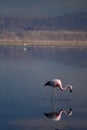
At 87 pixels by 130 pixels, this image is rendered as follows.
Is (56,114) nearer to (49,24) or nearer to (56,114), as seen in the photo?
(56,114)

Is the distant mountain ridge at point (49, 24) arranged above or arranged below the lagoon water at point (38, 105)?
above

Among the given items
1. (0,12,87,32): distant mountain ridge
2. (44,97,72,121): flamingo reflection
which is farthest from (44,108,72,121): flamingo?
(0,12,87,32): distant mountain ridge

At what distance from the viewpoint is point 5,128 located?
10047 millimetres

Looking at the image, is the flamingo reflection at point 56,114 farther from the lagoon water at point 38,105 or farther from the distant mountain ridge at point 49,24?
the distant mountain ridge at point 49,24

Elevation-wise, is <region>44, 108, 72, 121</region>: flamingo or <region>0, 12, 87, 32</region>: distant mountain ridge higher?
<region>0, 12, 87, 32</region>: distant mountain ridge

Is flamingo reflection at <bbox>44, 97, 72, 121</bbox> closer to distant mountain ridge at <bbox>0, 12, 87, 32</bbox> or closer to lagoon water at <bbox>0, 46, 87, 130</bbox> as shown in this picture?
lagoon water at <bbox>0, 46, 87, 130</bbox>

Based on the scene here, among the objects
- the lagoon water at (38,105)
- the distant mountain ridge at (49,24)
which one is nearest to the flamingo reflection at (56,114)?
the lagoon water at (38,105)

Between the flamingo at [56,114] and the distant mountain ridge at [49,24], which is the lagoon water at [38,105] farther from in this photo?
the distant mountain ridge at [49,24]

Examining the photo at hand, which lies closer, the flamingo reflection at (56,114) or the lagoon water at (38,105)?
the lagoon water at (38,105)

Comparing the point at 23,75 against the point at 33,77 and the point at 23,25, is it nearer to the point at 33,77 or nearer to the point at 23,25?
the point at 33,77

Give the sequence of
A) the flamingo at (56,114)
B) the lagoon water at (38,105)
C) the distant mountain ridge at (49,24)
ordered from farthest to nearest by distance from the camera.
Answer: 1. the distant mountain ridge at (49,24)
2. the flamingo at (56,114)
3. the lagoon water at (38,105)

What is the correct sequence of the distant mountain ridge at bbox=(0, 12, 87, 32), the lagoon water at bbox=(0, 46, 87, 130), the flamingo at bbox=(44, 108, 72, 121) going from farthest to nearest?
the distant mountain ridge at bbox=(0, 12, 87, 32)
the flamingo at bbox=(44, 108, 72, 121)
the lagoon water at bbox=(0, 46, 87, 130)

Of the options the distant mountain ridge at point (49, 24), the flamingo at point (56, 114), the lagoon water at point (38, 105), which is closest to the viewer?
the lagoon water at point (38, 105)

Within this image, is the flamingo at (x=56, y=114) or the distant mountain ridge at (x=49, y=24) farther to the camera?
the distant mountain ridge at (x=49, y=24)
